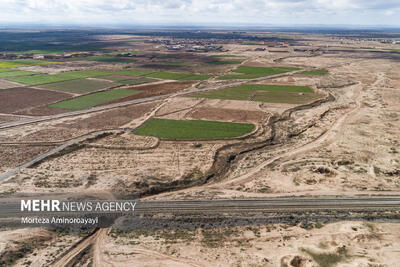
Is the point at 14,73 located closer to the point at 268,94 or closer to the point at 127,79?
the point at 127,79

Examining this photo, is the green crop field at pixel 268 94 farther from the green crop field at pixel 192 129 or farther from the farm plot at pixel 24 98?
the farm plot at pixel 24 98

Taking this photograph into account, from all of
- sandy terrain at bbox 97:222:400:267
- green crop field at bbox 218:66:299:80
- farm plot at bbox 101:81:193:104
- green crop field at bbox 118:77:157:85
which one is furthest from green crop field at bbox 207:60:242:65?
sandy terrain at bbox 97:222:400:267

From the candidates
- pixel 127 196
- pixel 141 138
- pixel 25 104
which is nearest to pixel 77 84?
pixel 25 104

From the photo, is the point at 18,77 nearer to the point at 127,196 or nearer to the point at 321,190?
the point at 127,196

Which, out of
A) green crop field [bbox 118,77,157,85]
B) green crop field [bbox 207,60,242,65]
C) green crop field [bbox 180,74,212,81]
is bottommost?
green crop field [bbox 118,77,157,85]

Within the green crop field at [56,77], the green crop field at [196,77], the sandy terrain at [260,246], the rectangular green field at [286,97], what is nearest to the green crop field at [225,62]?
the green crop field at [196,77]

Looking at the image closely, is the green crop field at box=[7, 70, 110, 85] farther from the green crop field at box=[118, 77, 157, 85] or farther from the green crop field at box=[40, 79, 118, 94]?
the green crop field at box=[118, 77, 157, 85]

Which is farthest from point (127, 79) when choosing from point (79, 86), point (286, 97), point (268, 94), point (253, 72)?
point (286, 97)
